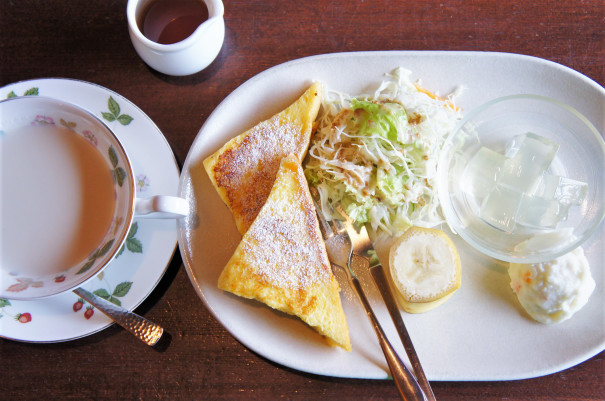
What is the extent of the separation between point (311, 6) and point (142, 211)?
1046 mm

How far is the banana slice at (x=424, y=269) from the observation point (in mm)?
1478

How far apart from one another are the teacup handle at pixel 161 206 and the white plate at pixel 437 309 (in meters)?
0.22

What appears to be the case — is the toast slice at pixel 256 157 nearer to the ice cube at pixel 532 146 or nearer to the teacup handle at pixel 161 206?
the teacup handle at pixel 161 206

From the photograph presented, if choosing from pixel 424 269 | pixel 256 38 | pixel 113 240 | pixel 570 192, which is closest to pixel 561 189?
pixel 570 192

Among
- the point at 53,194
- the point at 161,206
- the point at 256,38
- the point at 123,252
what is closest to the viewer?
the point at 161,206

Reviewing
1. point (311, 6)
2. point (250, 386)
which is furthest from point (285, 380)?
point (311, 6)

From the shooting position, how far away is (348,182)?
5.03ft

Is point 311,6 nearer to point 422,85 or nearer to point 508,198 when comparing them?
point 422,85

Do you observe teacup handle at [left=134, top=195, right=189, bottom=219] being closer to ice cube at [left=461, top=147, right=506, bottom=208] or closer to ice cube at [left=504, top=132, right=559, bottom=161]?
ice cube at [left=461, top=147, right=506, bottom=208]

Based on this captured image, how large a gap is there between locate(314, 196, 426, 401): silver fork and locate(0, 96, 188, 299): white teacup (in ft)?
1.87

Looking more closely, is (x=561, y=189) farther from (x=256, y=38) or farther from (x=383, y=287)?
(x=256, y=38)

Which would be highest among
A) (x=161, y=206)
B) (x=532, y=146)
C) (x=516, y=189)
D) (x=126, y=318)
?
(x=532, y=146)

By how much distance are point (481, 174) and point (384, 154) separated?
1.20ft

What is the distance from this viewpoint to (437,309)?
155 cm
